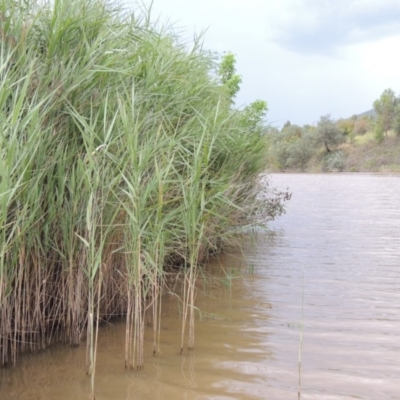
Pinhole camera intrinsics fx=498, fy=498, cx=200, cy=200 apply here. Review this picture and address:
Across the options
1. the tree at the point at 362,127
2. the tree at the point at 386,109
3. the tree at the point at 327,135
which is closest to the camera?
the tree at the point at 386,109

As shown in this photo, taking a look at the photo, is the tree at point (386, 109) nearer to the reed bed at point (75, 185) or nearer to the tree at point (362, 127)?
the tree at point (362, 127)

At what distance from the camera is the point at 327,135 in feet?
220

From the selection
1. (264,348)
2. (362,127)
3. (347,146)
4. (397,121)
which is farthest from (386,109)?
(264,348)

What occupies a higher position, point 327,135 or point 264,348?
point 327,135

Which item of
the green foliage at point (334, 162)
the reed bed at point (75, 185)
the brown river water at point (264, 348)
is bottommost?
the brown river water at point (264, 348)

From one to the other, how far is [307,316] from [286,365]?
49.5 inches

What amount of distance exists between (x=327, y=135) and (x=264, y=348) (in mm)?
66301

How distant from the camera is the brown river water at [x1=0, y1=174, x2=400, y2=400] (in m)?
3.06

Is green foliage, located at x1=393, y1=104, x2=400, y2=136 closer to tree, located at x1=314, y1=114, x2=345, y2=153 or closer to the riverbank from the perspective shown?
the riverbank

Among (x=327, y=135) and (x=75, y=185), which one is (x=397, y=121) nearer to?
(x=327, y=135)

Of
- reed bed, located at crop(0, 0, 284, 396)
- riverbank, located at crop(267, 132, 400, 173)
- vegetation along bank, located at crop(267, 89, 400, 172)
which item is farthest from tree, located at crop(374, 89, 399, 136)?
reed bed, located at crop(0, 0, 284, 396)

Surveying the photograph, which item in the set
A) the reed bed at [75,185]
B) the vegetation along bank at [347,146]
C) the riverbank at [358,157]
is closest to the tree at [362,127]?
the vegetation along bank at [347,146]

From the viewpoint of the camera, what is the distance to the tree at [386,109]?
6331 cm

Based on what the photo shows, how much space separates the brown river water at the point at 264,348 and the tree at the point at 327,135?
61.9m
